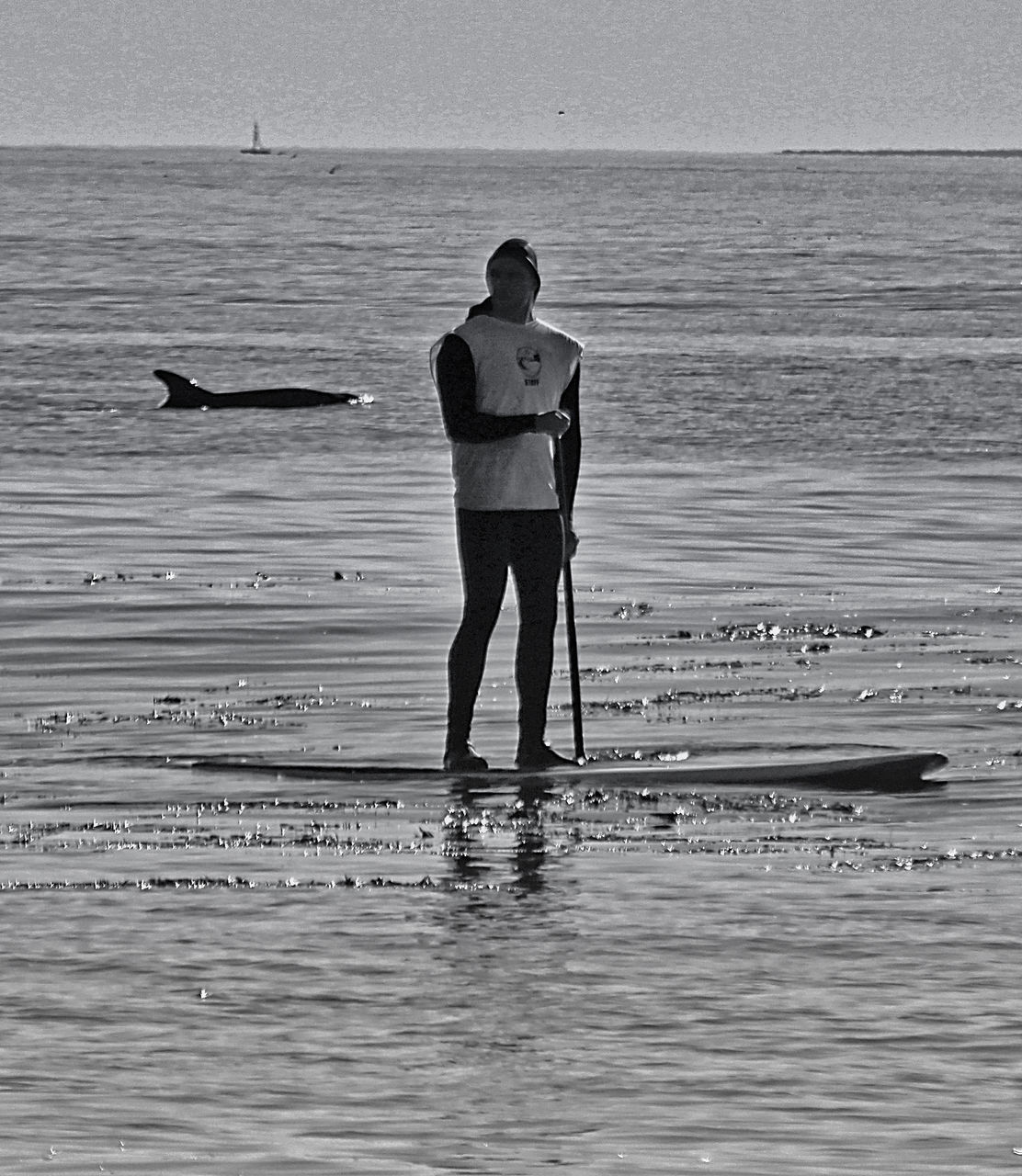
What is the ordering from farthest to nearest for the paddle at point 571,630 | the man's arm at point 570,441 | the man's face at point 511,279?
the paddle at point 571,630
the man's arm at point 570,441
the man's face at point 511,279

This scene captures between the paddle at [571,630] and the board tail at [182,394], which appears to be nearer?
the paddle at [571,630]

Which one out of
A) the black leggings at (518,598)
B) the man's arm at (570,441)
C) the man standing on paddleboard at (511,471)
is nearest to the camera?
the man standing on paddleboard at (511,471)

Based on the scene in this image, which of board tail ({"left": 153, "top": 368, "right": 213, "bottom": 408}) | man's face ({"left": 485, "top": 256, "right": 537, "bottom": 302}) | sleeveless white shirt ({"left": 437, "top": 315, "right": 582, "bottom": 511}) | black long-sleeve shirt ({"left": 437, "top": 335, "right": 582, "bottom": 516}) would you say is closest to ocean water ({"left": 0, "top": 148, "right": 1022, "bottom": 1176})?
sleeveless white shirt ({"left": 437, "top": 315, "right": 582, "bottom": 511})

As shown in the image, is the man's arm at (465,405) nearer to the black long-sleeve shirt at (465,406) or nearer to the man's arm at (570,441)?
the black long-sleeve shirt at (465,406)

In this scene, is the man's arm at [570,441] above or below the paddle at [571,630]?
above

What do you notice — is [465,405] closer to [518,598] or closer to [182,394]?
[518,598]

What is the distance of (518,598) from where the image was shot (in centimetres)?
913

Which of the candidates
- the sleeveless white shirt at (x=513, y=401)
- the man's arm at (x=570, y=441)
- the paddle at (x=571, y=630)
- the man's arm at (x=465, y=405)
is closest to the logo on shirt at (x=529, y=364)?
the sleeveless white shirt at (x=513, y=401)

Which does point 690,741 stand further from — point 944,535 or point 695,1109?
point 944,535

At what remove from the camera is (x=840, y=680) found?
11.2m

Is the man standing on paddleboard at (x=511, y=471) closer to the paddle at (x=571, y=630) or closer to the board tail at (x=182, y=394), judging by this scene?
the paddle at (x=571, y=630)

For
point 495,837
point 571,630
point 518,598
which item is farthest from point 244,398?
point 495,837

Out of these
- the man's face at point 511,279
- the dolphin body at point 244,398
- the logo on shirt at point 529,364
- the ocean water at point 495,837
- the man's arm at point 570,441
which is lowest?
the ocean water at point 495,837

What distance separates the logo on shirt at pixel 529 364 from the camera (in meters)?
8.86
